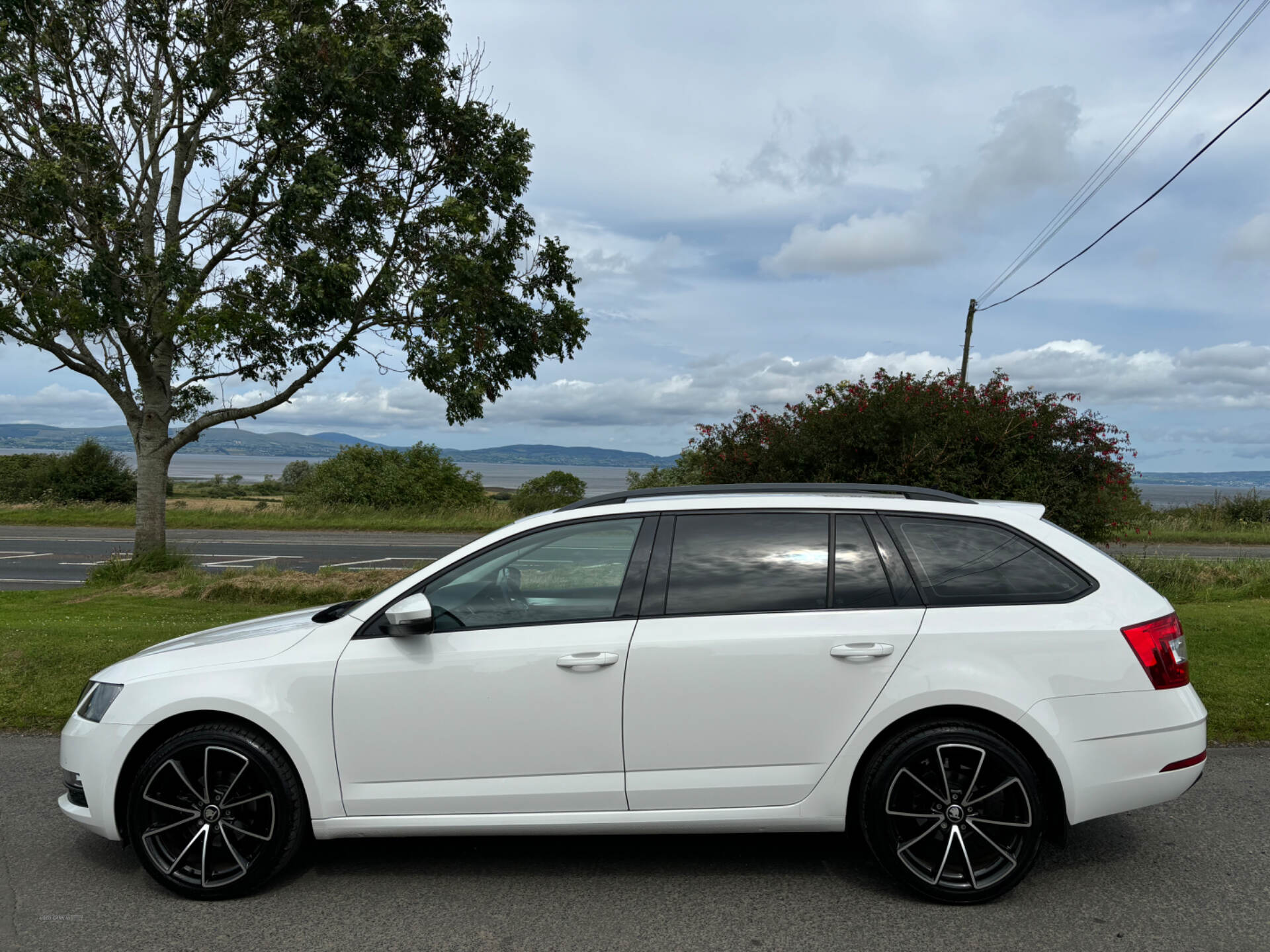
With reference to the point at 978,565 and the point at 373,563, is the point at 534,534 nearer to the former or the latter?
the point at 978,565

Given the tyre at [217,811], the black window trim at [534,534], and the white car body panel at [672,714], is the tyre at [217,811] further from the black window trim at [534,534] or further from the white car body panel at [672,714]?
the black window trim at [534,534]

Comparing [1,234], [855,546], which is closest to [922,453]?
[855,546]

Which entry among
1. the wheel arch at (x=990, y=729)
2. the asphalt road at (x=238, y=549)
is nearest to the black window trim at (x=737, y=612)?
the wheel arch at (x=990, y=729)

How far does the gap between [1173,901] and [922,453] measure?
8786 millimetres

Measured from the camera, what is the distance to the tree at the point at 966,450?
12.2 meters

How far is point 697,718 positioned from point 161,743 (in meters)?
2.23

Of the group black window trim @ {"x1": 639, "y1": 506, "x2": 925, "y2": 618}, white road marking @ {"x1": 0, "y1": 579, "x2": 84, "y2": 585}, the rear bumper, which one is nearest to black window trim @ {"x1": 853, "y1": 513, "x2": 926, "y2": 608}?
black window trim @ {"x1": 639, "y1": 506, "x2": 925, "y2": 618}

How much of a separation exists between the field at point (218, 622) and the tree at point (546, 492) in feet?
50.3

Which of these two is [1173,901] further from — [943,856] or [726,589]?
[726,589]

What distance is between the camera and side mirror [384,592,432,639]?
3697 millimetres

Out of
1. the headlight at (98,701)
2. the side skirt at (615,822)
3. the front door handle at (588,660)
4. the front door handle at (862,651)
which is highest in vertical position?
the front door handle at (862,651)

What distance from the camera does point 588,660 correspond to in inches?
145

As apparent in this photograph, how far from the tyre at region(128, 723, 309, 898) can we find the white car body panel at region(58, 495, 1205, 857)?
0.31 ft

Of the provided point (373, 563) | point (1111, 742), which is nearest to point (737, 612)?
point (1111, 742)
